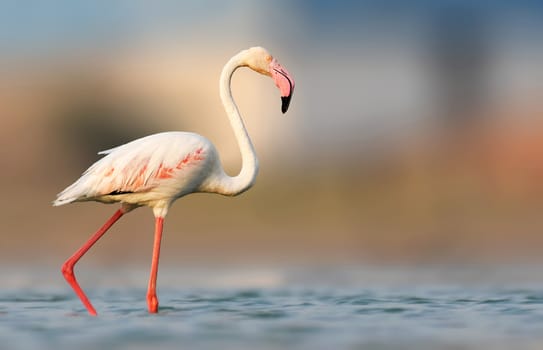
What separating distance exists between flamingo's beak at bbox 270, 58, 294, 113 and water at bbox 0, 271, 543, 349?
2054mm

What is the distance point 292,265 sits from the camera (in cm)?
1897

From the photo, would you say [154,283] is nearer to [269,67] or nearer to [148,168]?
[148,168]

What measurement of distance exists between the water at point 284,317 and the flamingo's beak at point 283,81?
205cm

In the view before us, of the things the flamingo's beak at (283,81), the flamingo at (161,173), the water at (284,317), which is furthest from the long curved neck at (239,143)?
the water at (284,317)

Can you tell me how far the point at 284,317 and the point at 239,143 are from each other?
1963 millimetres

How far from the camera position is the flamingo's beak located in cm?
1092

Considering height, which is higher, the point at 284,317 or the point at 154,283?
the point at 154,283

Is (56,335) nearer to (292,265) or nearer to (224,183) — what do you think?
(224,183)

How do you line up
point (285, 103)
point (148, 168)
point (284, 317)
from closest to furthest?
1. point (284, 317)
2. point (148, 168)
3. point (285, 103)

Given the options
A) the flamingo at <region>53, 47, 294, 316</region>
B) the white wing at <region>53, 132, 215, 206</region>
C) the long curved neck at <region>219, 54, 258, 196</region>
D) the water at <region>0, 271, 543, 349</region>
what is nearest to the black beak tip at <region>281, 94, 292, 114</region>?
the flamingo at <region>53, 47, 294, 316</region>

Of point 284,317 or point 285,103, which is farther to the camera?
point 285,103

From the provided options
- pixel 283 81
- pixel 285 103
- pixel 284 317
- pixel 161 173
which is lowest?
pixel 284 317

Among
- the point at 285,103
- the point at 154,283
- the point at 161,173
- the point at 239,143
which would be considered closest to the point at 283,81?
the point at 285,103

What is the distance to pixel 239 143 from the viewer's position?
1105cm
